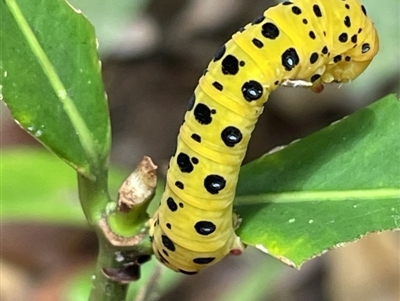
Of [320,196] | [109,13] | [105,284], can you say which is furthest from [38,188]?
[320,196]

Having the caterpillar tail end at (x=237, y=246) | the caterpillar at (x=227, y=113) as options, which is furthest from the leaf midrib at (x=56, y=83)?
the caterpillar tail end at (x=237, y=246)

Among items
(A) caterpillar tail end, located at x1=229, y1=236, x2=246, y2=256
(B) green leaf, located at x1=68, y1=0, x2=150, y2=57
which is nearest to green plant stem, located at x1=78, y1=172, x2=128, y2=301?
(A) caterpillar tail end, located at x1=229, y1=236, x2=246, y2=256

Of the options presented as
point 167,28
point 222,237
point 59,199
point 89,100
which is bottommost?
point 167,28

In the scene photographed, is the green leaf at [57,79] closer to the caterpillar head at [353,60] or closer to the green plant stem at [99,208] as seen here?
the green plant stem at [99,208]

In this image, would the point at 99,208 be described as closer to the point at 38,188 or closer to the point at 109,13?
the point at 38,188

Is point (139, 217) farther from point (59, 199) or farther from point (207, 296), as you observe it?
point (207, 296)

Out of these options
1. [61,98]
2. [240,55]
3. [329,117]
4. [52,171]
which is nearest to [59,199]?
[52,171]
